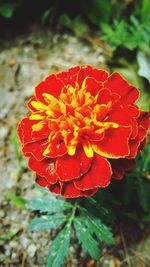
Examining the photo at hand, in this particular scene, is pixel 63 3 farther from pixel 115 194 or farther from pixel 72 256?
pixel 72 256

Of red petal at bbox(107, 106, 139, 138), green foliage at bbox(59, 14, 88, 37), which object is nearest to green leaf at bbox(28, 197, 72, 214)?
red petal at bbox(107, 106, 139, 138)

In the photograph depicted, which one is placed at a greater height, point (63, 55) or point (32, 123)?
point (63, 55)

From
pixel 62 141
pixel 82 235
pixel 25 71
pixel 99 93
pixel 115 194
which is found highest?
pixel 25 71

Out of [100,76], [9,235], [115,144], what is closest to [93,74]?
[100,76]

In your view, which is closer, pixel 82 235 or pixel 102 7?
pixel 82 235

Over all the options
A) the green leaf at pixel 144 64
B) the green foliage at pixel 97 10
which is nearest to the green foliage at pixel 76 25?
the green foliage at pixel 97 10

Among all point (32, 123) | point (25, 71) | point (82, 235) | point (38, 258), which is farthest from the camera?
point (25, 71)

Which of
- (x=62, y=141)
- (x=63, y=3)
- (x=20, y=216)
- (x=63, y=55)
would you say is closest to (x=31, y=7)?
(x=63, y=3)
